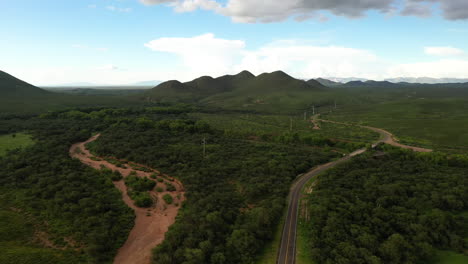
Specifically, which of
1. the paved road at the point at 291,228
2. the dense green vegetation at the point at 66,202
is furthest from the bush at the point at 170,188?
the paved road at the point at 291,228

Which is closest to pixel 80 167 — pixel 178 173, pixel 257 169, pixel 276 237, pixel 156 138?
pixel 178 173

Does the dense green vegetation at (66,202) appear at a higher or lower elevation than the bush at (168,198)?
higher

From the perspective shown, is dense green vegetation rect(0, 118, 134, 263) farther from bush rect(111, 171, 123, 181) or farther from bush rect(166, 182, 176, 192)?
bush rect(166, 182, 176, 192)

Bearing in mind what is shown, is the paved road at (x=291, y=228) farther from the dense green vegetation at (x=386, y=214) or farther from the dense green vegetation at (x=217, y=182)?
the dense green vegetation at (x=386, y=214)

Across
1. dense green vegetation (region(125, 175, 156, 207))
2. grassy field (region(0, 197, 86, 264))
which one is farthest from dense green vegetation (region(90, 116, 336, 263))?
grassy field (region(0, 197, 86, 264))

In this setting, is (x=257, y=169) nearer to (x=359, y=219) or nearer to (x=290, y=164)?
(x=290, y=164)
